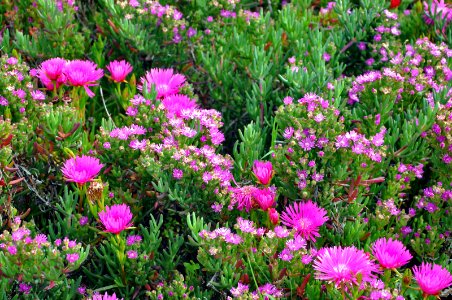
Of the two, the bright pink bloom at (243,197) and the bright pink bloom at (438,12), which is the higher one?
the bright pink bloom at (438,12)

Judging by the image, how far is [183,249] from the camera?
2213 millimetres

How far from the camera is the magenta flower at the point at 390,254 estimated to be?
1.94 metres

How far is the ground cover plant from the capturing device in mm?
1917

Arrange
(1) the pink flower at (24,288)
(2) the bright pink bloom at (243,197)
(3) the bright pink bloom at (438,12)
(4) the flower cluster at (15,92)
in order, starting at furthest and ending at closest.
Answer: (3) the bright pink bloom at (438,12) → (4) the flower cluster at (15,92) → (2) the bright pink bloom at (243,197) → (1) the pink flower at (24,288)

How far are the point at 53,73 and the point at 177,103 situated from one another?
473mm

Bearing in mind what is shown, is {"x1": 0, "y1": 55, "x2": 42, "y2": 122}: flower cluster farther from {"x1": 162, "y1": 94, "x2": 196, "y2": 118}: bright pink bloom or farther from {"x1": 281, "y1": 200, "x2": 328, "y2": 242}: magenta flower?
{"x1": 281, "y1": 200, "x2": 328, "y2": 242}: magenta flower

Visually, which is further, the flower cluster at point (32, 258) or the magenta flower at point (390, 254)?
the magenta flower at point (390, 254)

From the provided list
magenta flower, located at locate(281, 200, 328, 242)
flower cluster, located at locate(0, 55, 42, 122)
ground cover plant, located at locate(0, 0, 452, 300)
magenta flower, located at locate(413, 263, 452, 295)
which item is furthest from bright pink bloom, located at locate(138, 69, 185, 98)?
magenta flower, located at locate(413, 263, 452, 295)

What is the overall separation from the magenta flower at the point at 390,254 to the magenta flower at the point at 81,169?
34.7 inches

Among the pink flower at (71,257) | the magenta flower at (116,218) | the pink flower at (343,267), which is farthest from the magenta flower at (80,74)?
the pink flower at (343,267)

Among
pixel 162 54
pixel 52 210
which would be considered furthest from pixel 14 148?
pixel 162 54

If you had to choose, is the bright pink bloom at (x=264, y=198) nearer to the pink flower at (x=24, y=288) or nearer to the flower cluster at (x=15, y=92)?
the pink flower at (x=24, y=288)

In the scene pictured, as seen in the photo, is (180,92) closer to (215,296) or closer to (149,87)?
(149,87)

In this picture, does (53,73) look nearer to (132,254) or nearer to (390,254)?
(132,254)
